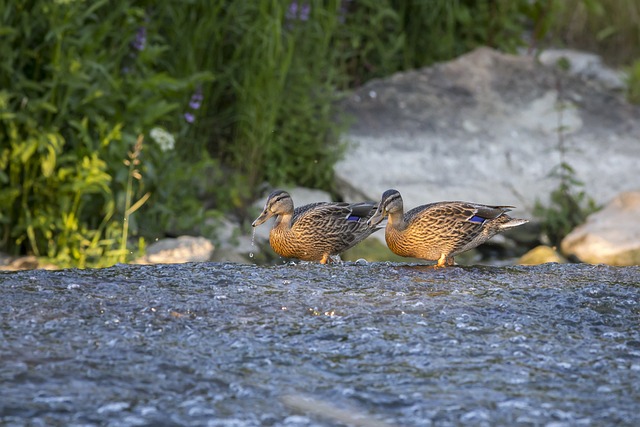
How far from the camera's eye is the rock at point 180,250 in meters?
7.62

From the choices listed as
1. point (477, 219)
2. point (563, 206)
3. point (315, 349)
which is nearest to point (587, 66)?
point (563, 206)

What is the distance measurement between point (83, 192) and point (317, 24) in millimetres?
2734

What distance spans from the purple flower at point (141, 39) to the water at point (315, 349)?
2924 millimetres

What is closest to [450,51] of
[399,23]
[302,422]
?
[399,23]

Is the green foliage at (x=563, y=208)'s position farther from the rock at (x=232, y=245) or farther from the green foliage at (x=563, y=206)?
the rock at (x=232, y=245)

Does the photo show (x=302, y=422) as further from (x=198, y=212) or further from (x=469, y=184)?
(x=469, y=184)

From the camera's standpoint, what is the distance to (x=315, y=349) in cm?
390

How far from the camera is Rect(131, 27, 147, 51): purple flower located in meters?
7.77

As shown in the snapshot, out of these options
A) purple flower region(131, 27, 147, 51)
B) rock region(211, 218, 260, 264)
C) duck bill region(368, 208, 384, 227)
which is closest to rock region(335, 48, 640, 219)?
rock region(211, 218, 260, 264)

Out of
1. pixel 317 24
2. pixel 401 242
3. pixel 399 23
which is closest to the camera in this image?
pixel 401 242

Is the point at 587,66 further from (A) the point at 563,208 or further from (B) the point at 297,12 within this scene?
(B) the point at 297,12

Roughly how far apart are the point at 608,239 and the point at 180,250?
3.28 meters

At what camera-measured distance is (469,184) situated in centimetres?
947

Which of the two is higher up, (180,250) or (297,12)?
(297,12)
